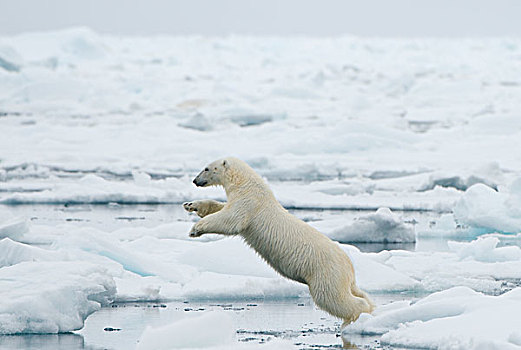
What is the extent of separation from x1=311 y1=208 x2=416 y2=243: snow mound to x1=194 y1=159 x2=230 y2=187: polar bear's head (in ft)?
7.04

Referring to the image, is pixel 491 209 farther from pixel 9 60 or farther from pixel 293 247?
pixel 9 60

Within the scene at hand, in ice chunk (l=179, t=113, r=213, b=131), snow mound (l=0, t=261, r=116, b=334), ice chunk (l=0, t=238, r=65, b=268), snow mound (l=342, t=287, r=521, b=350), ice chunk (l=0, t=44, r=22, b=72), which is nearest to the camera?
snow mound (l=342, t=287, r=521, b=350)

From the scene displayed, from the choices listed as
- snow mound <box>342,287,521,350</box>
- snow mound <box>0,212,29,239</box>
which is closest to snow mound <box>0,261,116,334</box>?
snow mound <box>342,287,521,350</box>

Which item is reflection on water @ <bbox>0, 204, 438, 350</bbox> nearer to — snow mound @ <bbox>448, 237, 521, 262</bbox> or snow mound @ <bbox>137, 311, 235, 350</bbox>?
snow mound @ <bbox>137, 311, 235, 350</bbox>

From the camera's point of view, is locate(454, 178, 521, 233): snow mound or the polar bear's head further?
locate(454, 178, 521, 233): snow mound

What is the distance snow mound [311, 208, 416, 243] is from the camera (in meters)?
6.32

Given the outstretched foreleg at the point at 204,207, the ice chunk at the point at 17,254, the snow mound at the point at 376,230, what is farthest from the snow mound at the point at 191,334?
the snow mound at the point at 376,230

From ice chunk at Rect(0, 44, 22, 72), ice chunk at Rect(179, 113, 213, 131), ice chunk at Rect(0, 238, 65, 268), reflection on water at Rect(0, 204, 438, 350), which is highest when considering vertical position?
ice chunk at Rect(0, 44, 22, 72)

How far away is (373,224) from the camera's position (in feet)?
20.8

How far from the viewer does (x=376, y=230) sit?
638cm

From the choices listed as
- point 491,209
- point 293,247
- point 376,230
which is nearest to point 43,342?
point 293,247

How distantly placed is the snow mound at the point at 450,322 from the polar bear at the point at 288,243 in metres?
0.12

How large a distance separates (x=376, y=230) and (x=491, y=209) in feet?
3.77

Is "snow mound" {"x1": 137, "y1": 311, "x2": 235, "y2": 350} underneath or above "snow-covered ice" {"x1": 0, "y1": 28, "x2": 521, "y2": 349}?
underneath
